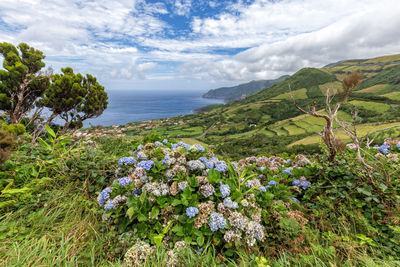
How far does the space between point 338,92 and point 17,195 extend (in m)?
6.56

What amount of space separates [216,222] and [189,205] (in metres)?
0.46

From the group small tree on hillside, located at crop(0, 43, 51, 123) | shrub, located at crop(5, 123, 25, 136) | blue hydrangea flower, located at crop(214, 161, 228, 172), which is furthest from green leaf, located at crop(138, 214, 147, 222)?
small tree on hillside, located at crop(0, 43, 51, 123)

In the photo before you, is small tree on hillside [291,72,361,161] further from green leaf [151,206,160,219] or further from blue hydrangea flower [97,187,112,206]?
blue hydrangea flower [97,187,112,206]

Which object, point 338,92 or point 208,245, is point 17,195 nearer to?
point 208,245

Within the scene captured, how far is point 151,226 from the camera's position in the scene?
2.42m

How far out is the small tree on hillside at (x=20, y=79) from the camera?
29.0 feet

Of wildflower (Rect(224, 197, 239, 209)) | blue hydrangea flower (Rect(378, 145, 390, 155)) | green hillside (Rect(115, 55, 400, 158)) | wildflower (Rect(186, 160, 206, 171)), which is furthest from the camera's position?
green hillside (Rect(115, 55, 400, 158))

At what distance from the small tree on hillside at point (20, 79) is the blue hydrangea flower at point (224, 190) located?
35.4 feet

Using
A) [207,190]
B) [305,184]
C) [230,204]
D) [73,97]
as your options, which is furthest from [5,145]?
[73,97]

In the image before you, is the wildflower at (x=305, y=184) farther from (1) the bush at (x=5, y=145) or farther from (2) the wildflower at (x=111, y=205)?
(1) the bush at (x=5, y=145)

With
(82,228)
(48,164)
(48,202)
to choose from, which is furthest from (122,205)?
(48,164)

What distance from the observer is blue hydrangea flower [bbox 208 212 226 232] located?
7.08 feet

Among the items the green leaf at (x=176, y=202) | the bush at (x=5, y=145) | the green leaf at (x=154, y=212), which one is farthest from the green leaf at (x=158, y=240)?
the bush at (x=5, y=145)

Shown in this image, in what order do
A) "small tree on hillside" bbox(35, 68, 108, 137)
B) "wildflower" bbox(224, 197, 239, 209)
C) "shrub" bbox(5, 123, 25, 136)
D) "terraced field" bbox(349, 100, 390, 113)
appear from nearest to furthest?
"wildflower" bbox(224, 197, 239, 209)
"shrub" bbox(5, 123, 25, 136)
"small tree on hillside" bbox(35, 68, 108, 137)
"terraced field" bbox(349, 100, 390, 113)
